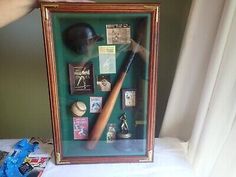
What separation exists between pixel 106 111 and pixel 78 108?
96 millimetres

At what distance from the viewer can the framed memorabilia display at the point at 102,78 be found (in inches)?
31.1

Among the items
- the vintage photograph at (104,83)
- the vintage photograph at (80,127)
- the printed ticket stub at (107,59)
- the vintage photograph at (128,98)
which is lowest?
the vintage photograph at (80,127)

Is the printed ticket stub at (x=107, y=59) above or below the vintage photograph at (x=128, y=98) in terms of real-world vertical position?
above

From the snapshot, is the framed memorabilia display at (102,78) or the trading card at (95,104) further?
the trading card at (95,104)

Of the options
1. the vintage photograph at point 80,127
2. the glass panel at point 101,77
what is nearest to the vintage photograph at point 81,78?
the glass panel at point 101,77

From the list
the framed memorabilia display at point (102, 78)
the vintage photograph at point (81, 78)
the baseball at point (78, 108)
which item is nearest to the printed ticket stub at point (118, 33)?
the framed memorabilia display at point (102, 78)

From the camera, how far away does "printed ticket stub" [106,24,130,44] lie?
2.71 ft

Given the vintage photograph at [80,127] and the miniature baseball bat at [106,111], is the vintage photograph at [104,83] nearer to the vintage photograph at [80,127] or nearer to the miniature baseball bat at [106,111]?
the miniature baseball bat at [106,111]

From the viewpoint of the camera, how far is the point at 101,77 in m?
0.88

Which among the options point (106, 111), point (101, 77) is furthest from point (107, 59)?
point (106, 111)

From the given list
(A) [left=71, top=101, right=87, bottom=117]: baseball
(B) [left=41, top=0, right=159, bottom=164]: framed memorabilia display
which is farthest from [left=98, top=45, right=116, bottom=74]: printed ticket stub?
(A) [left=71, top=101, right=87, bottom=117]: baseball

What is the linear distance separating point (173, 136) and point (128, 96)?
355mm

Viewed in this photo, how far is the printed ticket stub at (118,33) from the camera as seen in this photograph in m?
0.83

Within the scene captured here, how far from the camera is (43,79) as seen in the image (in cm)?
122
